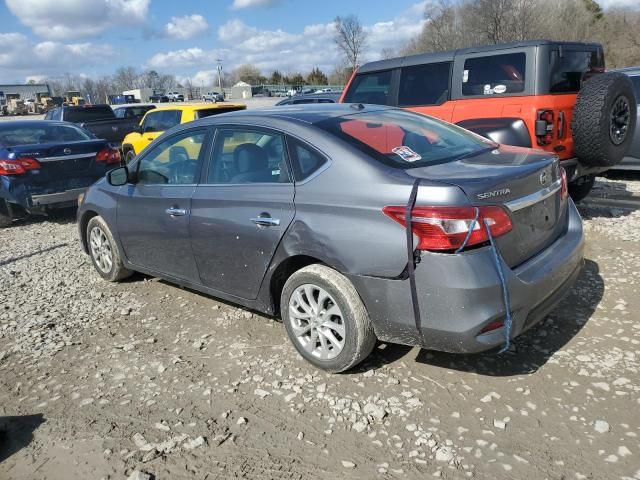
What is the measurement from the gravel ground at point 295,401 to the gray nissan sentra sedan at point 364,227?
337mm

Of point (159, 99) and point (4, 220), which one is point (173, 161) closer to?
point (4, 220)

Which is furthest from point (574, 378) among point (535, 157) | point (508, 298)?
point (535, 157)

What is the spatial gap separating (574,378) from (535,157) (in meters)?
1.36

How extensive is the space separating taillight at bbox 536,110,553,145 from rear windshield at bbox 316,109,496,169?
1808 millimetres

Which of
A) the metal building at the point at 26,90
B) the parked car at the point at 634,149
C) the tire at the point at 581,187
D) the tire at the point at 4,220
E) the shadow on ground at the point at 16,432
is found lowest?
the shadow on ground at the point at 16,432

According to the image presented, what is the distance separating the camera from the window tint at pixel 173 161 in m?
4.11

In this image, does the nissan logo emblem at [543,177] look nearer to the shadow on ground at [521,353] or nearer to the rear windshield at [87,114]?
the shadow on ground at [521,353]

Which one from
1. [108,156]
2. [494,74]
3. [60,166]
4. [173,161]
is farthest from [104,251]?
[494,74]

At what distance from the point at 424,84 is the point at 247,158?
145 inches

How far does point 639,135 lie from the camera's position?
7.42 metres

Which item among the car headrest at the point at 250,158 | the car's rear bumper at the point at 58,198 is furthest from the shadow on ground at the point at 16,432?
the car's rear bumper at the point at 58,198

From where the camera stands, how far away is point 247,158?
3727 mm

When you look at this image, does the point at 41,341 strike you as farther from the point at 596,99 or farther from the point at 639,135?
the point at 639,135

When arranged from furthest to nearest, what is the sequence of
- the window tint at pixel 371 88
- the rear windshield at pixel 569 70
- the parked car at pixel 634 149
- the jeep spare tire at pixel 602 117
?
1. the parked car at pixel 634 149
2. the window tint at pixel 371 88
3. the rear windshield at pixel 569 70
4. the jeep spare tire at pixel 602 117
